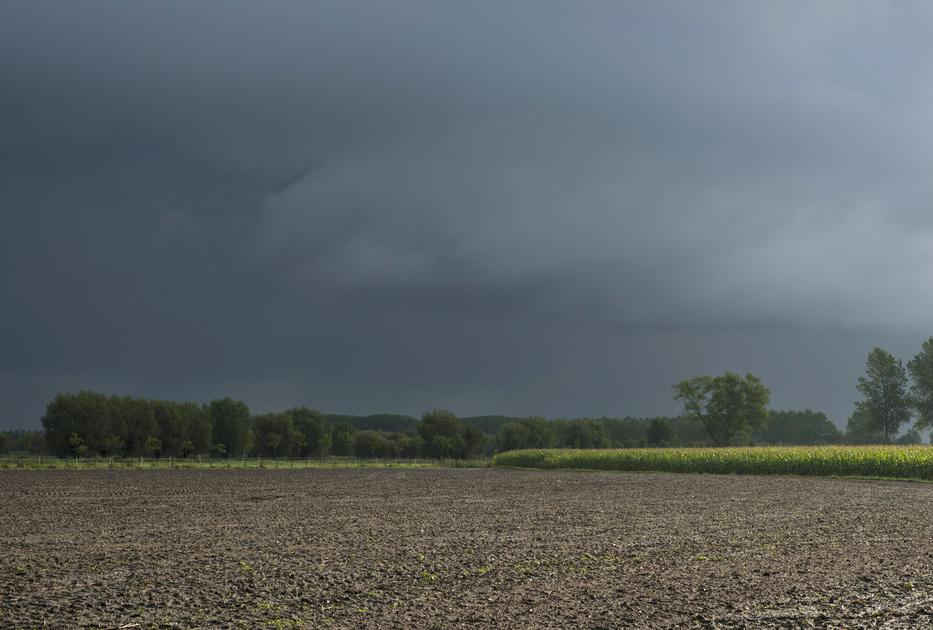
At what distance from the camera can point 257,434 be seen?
131m

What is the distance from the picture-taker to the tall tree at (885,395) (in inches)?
4304

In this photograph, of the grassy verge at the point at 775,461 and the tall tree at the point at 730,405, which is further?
the tall tree at the point at 730,405

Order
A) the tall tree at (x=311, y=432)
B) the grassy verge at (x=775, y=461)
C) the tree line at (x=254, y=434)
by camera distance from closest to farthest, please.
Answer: the grassy verge at (x=775, y=461) → the tree line at (x=254, y=434) → the tall tree at (x=311, y=432)

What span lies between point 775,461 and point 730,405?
63.7 m

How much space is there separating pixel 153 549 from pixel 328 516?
718 centimetres

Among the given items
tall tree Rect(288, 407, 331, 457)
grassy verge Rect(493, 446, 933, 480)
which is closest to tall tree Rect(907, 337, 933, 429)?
grassy verge Rect(493, 446, 933, 480)

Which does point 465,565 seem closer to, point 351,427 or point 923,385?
point 923,385

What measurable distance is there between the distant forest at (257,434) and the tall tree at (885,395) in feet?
9.14

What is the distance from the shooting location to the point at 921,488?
37.9 meters

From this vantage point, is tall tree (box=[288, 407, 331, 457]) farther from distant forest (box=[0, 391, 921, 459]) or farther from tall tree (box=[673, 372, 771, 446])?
tall tree (box=[673, 372, 771, 446])

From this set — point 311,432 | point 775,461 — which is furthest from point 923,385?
point 311,432

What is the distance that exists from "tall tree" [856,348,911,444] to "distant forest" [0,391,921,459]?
278 centimetres

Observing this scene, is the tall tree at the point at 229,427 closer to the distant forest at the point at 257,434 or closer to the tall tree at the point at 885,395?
the distant forest at the point at 257,434

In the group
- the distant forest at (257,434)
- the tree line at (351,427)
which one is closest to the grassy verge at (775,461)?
the distant forest at (257,434)
